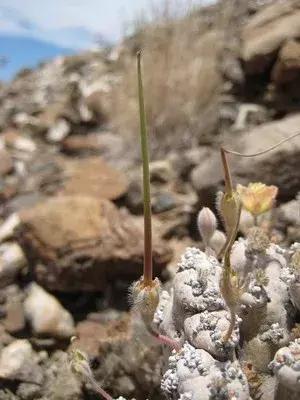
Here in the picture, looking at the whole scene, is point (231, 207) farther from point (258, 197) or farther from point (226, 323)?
point (258, 197)

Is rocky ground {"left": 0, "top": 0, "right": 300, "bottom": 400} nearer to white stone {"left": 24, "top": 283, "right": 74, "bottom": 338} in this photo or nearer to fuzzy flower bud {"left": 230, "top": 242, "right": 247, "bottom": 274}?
white stone {"left": 24, "top": 283, "right": 74, "bottom": 338}

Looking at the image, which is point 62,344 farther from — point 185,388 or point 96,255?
point 185,388

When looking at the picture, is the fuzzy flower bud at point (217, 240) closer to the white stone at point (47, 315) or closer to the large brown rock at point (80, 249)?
the large brown rock at point (80, 249)

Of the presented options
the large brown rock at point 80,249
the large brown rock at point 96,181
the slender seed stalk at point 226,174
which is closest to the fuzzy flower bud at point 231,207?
the slender seed stalk at point 226,174

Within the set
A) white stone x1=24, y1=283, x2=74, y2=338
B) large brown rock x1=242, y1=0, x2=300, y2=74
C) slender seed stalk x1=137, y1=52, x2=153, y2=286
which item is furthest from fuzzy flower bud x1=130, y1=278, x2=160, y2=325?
large brown rock x1=242, y1=0, x2=300, y2=74

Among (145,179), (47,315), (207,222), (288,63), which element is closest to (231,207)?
(145,179)
